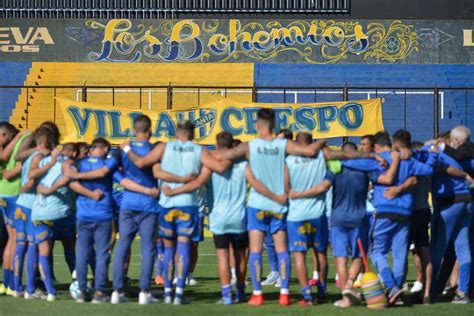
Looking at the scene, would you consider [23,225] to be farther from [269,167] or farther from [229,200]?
[269,167]

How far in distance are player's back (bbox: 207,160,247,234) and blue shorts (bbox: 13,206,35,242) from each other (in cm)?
215

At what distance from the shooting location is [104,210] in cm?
1275

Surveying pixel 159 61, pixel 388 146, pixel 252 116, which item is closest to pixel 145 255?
pixel 388 146

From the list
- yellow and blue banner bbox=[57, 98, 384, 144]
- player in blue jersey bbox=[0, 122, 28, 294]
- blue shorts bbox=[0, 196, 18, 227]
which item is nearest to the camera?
player in blue jersey bbox=[0, 122, 28, 294]

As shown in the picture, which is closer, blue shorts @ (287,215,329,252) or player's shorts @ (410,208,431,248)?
blue shorts @ (287,215,329,252)

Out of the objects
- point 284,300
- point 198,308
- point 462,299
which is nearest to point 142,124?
point 198,308

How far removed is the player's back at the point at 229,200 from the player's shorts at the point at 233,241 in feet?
0.33

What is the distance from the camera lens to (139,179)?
1267cm

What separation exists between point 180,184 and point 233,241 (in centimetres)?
96

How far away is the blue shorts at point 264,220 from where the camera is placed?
12562 mm

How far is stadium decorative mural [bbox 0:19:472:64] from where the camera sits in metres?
36.3

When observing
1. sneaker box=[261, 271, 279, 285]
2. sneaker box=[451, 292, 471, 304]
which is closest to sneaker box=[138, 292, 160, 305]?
sneaker box=[261, 271, 279, 285]

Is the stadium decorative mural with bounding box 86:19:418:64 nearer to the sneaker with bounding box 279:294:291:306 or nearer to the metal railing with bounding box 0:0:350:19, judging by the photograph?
the metal railing with bounding box 0:0:350:19

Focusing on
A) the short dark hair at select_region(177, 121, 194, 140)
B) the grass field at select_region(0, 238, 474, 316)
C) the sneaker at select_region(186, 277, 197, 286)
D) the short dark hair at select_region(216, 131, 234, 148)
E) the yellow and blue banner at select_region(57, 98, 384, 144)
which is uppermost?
the yellow and blue banner at select_region(57, 98, 384, 144)
